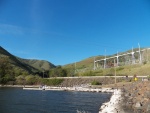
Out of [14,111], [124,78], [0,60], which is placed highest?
[0,60]

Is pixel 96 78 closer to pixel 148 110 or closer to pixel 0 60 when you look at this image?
pixel 0 60

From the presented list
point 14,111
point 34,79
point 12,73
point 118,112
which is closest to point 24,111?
point 14,111

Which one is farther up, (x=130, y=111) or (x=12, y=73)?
(x=12, y=73)

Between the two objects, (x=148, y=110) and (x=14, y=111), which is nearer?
(x=148, y=110)

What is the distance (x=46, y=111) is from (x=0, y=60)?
130 m

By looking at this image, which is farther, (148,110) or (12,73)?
(12,73)

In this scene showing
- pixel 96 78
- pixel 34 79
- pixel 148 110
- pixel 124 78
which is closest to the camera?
pixel 148 110

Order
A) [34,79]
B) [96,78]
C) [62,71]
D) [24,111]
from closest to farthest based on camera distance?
[24,111] → [96,78] → [34,79] → [62,71]

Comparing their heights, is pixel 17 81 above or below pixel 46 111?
above

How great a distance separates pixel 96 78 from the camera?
132875mm

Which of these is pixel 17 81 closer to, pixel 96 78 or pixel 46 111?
pixel 96 78

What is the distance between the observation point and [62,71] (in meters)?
183

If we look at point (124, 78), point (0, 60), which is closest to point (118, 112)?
point (124, 78)

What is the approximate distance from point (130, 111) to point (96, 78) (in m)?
102
